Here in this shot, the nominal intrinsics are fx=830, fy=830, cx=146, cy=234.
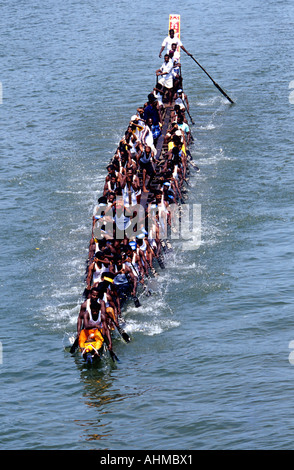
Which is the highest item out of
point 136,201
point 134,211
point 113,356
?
point 136,201

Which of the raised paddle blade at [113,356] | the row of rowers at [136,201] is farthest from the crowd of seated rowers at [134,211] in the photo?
the raised paddle blade at [113,356]

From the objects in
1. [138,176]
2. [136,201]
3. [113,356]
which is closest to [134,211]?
[136,201]

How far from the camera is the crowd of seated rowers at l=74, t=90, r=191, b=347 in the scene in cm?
2245

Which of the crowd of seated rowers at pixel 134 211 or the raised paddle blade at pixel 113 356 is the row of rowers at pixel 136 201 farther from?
the raised paddle blade at pixel 113 356

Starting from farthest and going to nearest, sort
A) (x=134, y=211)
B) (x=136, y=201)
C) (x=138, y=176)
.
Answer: (x=138, y=176) → (x=136, y=201) → (x=134, y=211)

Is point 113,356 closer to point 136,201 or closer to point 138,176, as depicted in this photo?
point 136,201

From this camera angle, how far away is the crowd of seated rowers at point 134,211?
73.7 feet

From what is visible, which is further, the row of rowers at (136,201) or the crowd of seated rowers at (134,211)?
the row of rowers at (136,201)

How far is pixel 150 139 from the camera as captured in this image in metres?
30.9

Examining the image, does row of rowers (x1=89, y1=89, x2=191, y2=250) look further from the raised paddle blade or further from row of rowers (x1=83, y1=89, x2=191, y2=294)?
the raised paddle blade

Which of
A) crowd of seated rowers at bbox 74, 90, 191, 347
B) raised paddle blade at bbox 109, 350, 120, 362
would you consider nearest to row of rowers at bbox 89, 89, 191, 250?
crowd of seated rowers at bbox 74, 90, 191, 347

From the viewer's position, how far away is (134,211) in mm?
25859

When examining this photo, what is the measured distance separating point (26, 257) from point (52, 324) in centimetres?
526

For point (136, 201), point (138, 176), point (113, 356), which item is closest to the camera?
point (113, 356)
